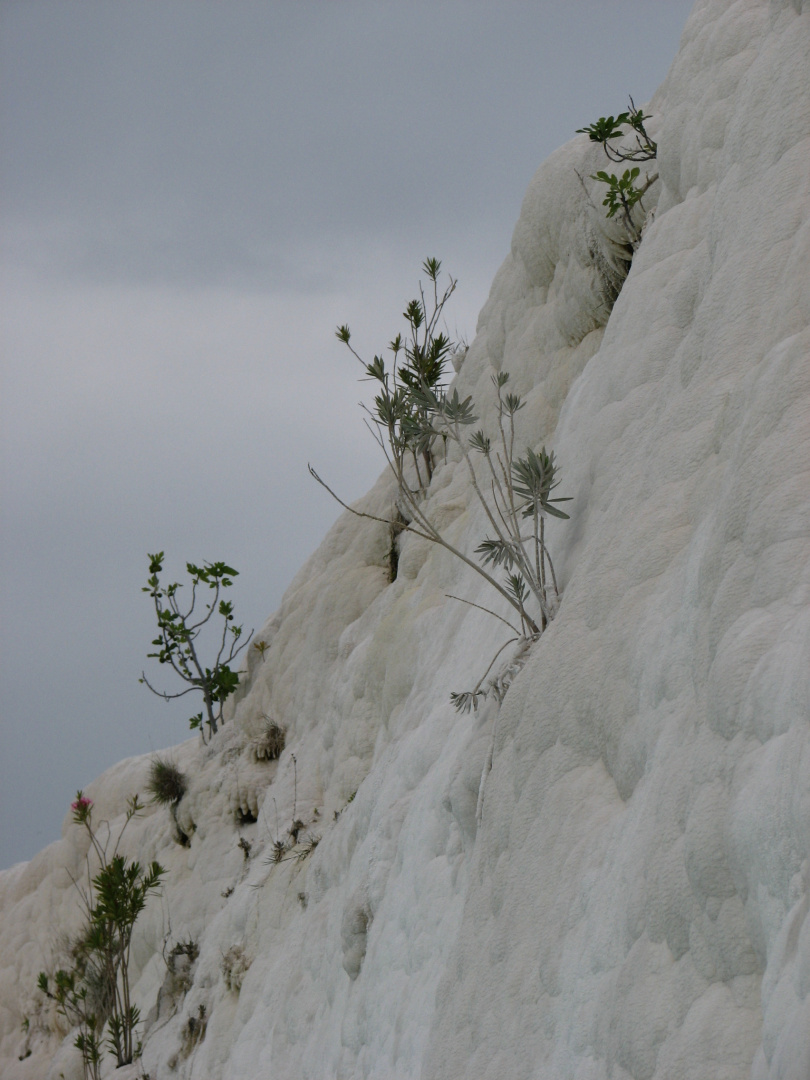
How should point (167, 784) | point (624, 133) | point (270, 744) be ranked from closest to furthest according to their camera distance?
point (624, 133), point (270, 744), point (167, 784)

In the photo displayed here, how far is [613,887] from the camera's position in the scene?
366cm

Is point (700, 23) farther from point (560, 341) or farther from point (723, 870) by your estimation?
point (723, 870)

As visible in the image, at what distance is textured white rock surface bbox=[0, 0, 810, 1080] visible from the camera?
298 cm

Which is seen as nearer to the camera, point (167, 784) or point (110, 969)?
point (110, 969)

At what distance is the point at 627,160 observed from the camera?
8.52 meters

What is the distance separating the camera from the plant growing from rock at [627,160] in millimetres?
7680

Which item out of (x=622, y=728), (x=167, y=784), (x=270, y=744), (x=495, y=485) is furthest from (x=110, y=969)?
(x=622, y=728)

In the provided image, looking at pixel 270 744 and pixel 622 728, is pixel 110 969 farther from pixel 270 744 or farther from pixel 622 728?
pixel 622 728

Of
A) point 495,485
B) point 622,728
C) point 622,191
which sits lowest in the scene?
point 622,728

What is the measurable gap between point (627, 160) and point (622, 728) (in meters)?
5.94

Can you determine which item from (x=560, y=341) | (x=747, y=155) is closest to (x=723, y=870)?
(x=747, y=155)

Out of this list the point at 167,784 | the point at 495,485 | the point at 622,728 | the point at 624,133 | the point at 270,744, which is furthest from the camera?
the point at 167,784

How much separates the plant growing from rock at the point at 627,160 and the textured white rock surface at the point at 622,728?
32cm

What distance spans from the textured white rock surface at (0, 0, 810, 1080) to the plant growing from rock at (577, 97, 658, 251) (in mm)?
317
